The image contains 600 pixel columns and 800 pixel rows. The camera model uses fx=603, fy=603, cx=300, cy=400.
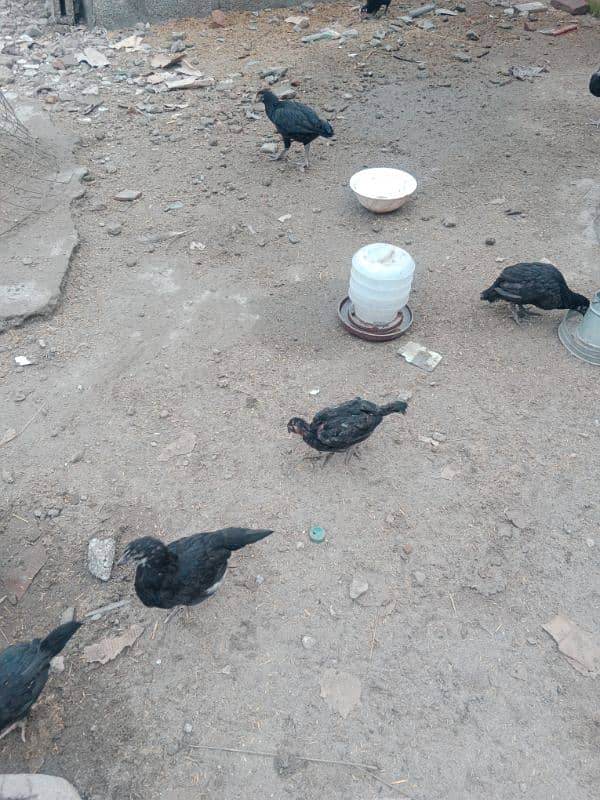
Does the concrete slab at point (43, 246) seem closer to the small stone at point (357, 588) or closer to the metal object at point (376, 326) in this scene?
the metal object at point (376, 326)

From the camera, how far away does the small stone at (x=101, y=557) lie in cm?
400

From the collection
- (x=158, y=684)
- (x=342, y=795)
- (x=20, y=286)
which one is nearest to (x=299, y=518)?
(x=158, y=684)

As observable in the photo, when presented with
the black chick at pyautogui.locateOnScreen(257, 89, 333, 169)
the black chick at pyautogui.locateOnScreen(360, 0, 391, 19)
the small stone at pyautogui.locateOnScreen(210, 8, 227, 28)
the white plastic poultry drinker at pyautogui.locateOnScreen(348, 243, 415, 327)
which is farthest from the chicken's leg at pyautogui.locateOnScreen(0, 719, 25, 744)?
the black chick at pyautogui.locateOnScreen(360, 0, 391, 19)

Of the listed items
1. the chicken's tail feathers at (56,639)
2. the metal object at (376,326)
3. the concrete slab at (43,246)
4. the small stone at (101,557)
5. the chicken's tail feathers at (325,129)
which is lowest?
the small stone at (101,557)

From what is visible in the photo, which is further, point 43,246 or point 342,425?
point 43,246

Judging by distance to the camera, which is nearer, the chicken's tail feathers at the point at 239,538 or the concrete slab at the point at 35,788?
the concrete slab at the point at 35,788

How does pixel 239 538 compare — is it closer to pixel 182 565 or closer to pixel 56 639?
pixel 182 565

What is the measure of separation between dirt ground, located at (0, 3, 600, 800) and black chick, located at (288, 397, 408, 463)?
34 cm

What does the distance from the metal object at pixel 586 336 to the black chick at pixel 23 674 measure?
4632mm

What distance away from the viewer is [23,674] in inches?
127

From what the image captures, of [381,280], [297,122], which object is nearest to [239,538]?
[381,280]

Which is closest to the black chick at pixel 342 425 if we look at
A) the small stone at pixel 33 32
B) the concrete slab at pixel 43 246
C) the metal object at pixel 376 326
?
the metal object at pixel 376 326

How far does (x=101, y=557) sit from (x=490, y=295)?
4131 mm

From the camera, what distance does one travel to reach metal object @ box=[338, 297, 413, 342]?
5594mm
